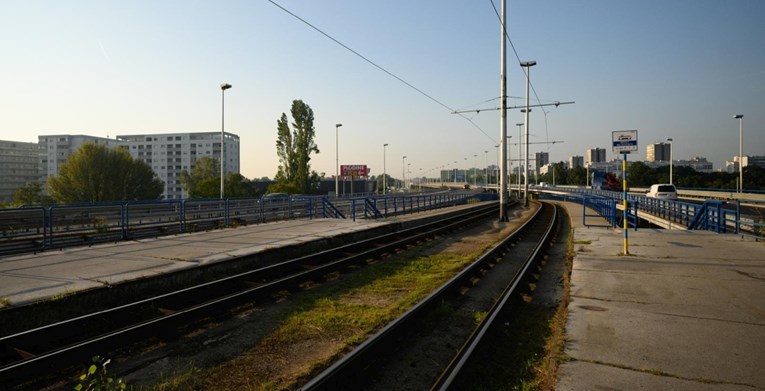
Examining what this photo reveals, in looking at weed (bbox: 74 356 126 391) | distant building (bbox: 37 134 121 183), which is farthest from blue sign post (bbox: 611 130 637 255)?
distant building (bbox: 37 134 121 183)

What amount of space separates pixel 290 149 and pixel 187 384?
56.4 m

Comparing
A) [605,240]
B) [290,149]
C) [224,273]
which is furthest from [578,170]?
[224,273]

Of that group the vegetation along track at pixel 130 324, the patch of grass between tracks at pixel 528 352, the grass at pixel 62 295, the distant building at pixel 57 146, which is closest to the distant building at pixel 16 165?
the distant building at pixel 57 146

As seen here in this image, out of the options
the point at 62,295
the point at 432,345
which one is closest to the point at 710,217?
the point at 432,345

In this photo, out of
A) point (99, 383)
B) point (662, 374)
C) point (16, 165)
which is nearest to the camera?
point (662, 374)

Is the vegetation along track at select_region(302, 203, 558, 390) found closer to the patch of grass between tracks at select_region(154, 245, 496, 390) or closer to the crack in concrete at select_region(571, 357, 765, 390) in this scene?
the patch of grass between tracks at select_region(154, 245, 496, 390)

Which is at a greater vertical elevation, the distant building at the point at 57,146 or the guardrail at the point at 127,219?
the distant building at the point at 57,146

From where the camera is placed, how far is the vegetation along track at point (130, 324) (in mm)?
5016

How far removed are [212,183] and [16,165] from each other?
162 meters

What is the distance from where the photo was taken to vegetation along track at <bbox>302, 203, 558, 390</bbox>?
14.8ft

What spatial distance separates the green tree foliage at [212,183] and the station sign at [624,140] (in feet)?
142

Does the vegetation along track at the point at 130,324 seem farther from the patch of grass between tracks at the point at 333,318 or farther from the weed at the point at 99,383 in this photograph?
the patch of grass between tracks at the point at 333,318

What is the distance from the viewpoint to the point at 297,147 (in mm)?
59625

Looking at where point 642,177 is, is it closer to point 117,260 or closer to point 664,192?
point 664,192
